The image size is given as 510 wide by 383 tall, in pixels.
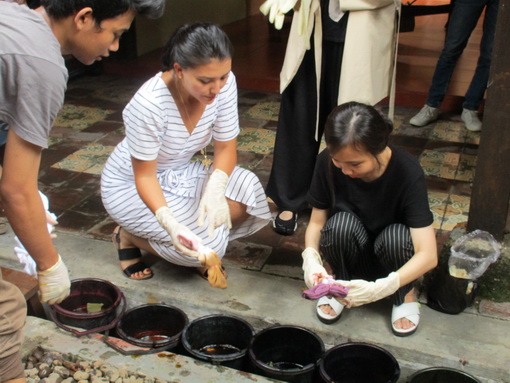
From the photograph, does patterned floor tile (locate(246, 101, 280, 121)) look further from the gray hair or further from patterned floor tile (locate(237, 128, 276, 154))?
the gray hair

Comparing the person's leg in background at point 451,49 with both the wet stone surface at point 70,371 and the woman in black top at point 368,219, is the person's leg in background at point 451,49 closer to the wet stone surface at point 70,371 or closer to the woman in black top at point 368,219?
the woman in black top at point 368,219

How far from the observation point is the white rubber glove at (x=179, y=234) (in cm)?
227

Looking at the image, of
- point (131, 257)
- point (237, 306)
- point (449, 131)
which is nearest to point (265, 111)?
point (449, 131)

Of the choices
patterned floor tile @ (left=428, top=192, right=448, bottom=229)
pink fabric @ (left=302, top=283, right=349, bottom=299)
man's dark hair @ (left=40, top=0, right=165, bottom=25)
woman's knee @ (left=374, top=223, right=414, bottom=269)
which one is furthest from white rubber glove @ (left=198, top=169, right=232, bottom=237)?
patterned floor tile @ (left=428, top=192, right=448, bottom=229)

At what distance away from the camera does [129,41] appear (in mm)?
6230

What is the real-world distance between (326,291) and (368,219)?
39 cm

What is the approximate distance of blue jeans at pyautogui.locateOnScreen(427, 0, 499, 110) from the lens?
158 inches

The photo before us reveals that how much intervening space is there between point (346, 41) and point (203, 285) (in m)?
1.21

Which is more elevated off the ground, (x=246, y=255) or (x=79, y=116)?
(x=246, y=255)

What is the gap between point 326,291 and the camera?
2.12 metres

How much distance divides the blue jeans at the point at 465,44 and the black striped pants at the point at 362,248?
211cm

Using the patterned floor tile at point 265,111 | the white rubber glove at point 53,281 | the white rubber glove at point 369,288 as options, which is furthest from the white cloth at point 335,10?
the patterned floor tile at point 265,111

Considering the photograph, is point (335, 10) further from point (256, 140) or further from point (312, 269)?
point (256, 140)

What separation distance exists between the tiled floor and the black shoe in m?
0.03
